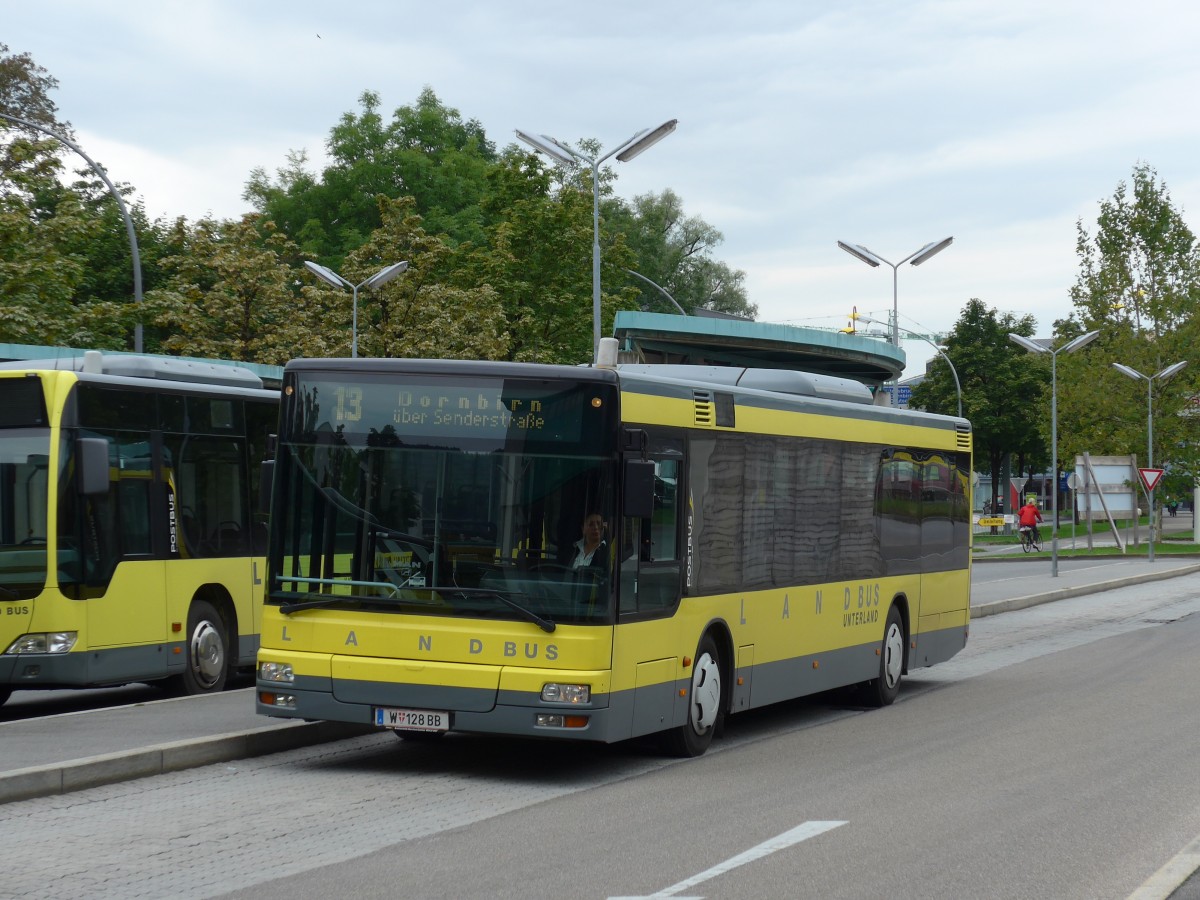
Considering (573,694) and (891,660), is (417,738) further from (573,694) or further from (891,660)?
(891,660)

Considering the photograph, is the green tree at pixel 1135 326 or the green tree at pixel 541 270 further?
the green tree at pixel 1135 326

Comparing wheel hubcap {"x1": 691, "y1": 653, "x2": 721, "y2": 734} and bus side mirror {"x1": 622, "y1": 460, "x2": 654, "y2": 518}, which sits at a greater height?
bus side mirror {"x1": 622, "y1": 460, "x2": 654, "y2": 518}

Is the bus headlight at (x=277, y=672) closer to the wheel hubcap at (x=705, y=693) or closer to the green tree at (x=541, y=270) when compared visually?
the wheel hubcap at (x=705, y=693)

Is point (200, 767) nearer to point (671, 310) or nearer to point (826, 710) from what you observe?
point (826, 710)

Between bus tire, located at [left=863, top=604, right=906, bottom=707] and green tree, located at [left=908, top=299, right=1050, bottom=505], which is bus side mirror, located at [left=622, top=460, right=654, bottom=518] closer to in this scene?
bus tire, located at [left=863, top=604, right=906, bottom=707]

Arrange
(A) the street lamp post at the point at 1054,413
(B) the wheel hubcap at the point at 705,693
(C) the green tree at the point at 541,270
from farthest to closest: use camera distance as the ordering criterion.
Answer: (C) the green tree at the point at 541,270 → (A) the street lamp post at the point at 1054,413 → (B) the wheel hubcap at the point at 705,693

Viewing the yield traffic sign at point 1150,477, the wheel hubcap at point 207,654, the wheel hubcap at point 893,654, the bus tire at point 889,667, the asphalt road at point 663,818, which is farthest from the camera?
the yield traffic sign at point 1150,477

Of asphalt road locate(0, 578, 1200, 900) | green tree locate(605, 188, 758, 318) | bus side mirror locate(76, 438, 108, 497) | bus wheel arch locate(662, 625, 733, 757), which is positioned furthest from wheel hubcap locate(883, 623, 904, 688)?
green tree locate(605, 188, 758, 318)

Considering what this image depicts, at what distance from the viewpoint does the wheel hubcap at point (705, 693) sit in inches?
467

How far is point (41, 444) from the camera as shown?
13773 millimetres

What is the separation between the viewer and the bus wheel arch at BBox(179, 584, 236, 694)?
15445 millimetres

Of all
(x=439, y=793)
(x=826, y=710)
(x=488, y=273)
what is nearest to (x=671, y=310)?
(x=488, y=273)

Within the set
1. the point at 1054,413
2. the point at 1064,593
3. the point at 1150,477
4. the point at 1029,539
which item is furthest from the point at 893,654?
the point at 1029,539

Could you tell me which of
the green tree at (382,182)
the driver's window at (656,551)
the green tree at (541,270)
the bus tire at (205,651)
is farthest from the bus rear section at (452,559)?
the green tree at (382,182)
